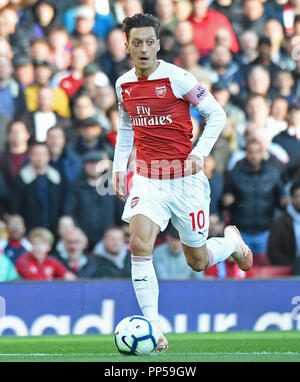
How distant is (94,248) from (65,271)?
0.44 m

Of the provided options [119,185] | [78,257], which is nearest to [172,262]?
[78,257]

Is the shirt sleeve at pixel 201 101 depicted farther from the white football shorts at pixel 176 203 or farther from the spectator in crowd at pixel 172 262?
the spectator in crowd at pixel 172 262

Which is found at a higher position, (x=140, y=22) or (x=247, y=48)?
(x=247, y=48)

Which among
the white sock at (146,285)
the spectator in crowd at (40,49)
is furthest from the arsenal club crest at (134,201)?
the spectator in crowd at (40,49)

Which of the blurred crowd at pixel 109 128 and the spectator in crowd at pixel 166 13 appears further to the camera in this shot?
the spectator in crowd at pixel 166 13

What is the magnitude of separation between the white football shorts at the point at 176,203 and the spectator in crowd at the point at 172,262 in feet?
8.89

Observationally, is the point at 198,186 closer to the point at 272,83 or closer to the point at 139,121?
the point at 139,121

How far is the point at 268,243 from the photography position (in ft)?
33.7

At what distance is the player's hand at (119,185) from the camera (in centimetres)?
714

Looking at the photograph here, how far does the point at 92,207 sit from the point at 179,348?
3.48 m

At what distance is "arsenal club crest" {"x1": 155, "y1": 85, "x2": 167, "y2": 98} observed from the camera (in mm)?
6953

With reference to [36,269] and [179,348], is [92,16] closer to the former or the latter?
[36,269]

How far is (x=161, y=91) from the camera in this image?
274 inches
